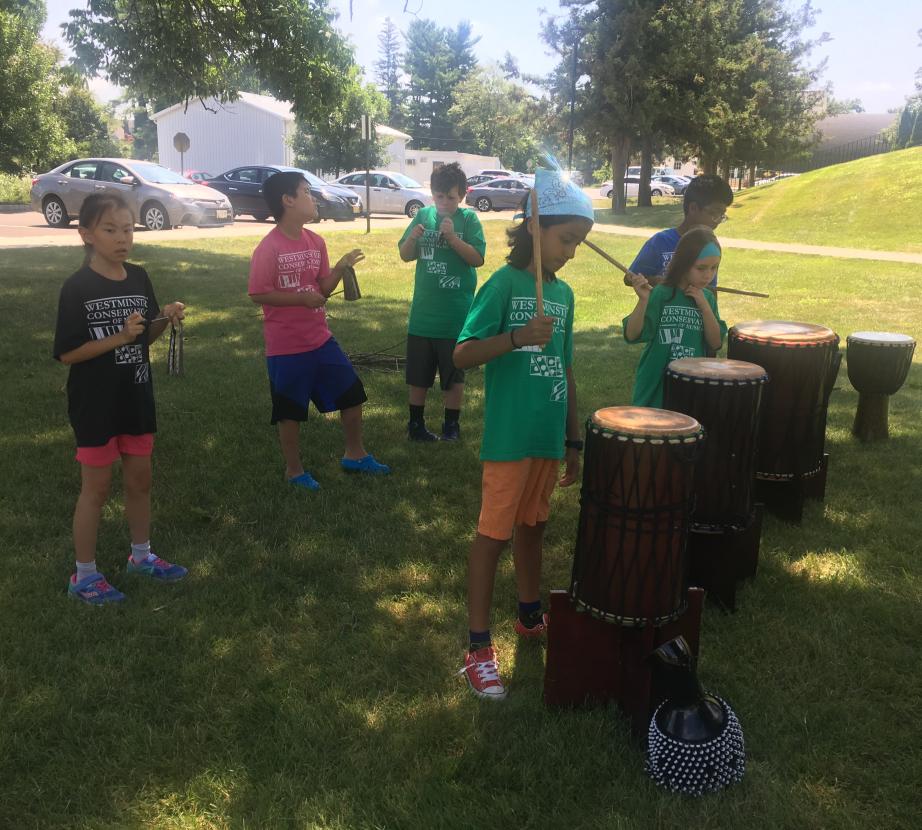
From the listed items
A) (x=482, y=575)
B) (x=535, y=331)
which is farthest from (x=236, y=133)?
(x=535, y=331)

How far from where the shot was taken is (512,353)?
277 centimetres

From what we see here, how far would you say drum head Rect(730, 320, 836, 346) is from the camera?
167 inches

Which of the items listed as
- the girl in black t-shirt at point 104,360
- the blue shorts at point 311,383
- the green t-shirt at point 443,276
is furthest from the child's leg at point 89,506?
the green t-shirt at point 443,276

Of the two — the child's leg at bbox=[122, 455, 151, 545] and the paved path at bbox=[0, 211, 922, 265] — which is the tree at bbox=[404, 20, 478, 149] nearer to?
the paved path at bbox=[0, 211, 922, 265]

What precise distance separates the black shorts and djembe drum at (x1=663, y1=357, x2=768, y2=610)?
6.80ft

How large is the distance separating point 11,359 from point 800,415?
650cm

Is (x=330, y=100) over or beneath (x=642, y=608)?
over

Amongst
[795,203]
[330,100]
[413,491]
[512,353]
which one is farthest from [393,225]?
[512,353]

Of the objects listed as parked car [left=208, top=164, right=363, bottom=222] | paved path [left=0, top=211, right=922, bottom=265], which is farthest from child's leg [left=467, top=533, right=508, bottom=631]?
parked car [left=208, top=164, right=363, bottom=222]

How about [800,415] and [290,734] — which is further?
[800,415]

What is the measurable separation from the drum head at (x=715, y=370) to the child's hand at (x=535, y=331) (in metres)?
1.22

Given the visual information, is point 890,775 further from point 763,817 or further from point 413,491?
point 413,491

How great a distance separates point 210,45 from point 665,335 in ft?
30.5

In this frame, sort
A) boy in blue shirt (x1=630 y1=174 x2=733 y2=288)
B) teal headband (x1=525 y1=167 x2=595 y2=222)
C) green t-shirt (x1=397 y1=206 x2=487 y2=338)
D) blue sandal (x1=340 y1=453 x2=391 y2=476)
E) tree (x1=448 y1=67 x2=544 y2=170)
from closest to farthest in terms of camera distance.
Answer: teal headband (x1=525 y1=167 x2=595 y2=222) < boy in blue shirt (x1=630 y1=174 x2=733 y2=288) < blue sandal (x1=340 y1=453 x2=391 y2=476) < green t-shirt (x1=397 y1=206 x2=487 y2=338) < tree (x1=448 y1=67 x2=544 y2=170)
